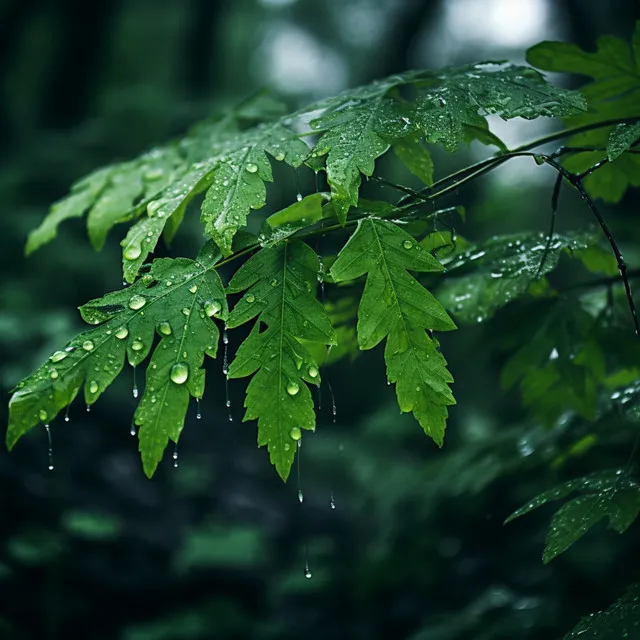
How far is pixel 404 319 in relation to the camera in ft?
3.49

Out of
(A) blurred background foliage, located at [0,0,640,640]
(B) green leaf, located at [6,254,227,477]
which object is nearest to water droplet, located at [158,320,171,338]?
(B) green leaf, located at [6,254,227,477]

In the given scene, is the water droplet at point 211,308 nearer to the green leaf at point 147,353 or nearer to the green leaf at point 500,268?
the green leaf at point 147,353

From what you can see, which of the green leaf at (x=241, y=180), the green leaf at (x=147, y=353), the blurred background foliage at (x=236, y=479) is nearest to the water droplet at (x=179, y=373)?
the green leaf at (x=147, y=353)

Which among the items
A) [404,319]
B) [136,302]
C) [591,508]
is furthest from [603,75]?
[136,302]

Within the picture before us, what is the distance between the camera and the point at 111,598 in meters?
3.77

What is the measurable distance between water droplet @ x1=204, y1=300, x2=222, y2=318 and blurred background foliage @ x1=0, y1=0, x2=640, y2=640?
3.35 feet

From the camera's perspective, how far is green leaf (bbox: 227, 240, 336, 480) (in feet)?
3.45

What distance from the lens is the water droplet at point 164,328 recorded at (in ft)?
3.47

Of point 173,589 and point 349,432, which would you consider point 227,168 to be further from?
point 349,432

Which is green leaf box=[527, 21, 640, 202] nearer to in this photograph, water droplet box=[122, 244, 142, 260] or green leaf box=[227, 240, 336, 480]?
green leaf box=[227, 240, 336, 480]

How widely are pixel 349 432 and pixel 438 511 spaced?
5888 millimetres

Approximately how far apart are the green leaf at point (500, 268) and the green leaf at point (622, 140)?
12.0 inches

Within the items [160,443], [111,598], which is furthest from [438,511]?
[111,598]

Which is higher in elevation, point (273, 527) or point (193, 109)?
point (193, 109)
